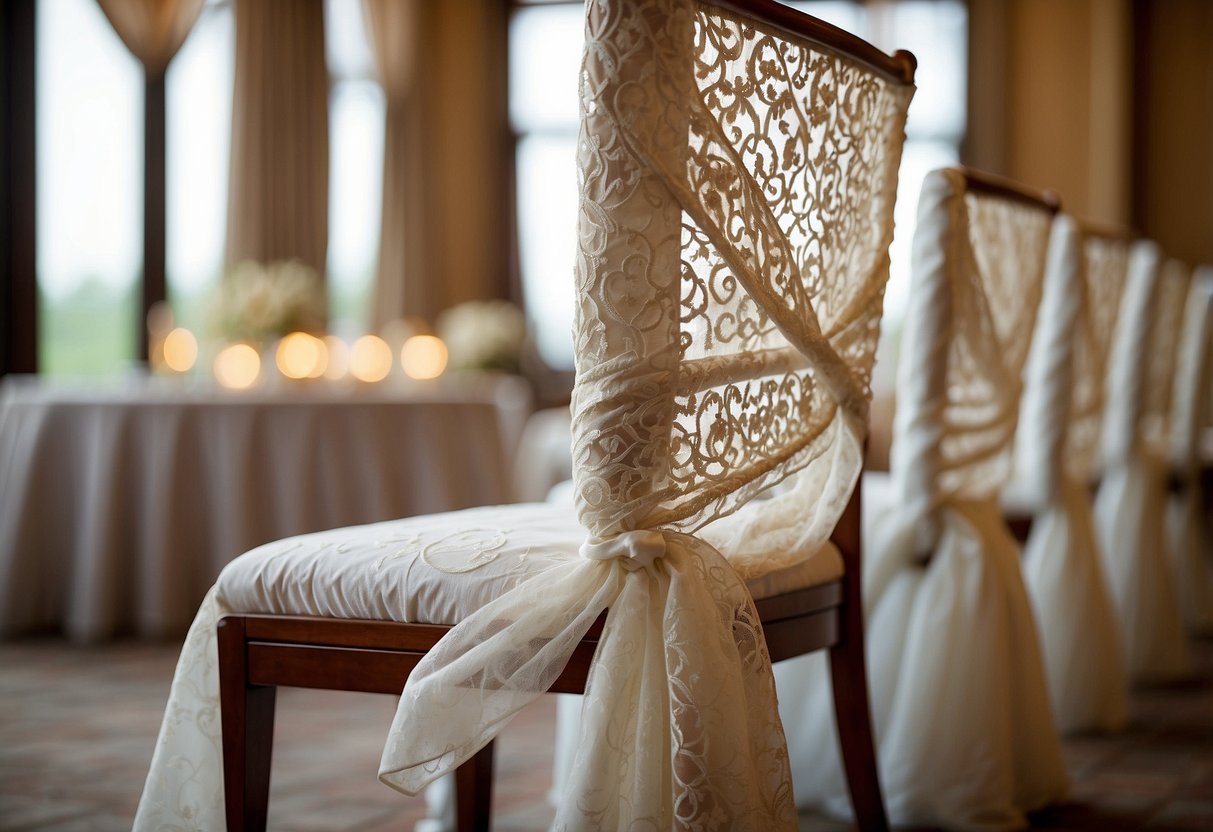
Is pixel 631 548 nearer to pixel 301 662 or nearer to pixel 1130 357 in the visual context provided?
pixel 301 662

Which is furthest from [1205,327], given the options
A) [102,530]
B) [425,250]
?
[425,250]

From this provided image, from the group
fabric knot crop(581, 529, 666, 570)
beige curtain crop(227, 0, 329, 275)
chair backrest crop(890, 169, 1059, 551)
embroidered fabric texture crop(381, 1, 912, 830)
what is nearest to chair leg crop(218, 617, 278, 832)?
embroidered fabric texture crop(381, 1, 912, 830)

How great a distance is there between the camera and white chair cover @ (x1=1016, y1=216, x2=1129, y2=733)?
2.76 metres

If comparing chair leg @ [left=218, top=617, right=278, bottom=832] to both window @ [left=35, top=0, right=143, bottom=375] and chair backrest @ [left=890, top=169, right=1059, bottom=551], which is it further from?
window @ [left=35, top=0, right=143, bottom=375]

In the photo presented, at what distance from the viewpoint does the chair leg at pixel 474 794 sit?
6.30 feet

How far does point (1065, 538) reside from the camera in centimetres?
282

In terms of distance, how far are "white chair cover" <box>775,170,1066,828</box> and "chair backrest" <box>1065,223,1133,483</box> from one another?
2.20 ft

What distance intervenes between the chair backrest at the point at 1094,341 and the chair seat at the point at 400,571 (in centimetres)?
166

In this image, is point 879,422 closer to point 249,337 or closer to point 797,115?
point 249,337

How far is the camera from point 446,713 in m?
1.30

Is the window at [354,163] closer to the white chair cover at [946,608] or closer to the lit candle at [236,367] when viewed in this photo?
the lit candle at [236,367]

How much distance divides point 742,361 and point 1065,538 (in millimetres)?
1646

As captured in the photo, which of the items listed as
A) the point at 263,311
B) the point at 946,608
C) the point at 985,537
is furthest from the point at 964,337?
the point at 263,311

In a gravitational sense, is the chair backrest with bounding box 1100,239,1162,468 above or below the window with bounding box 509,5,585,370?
below
